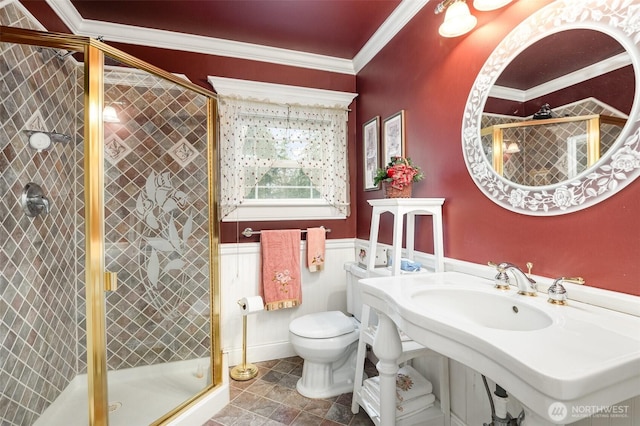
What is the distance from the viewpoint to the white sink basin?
977 mm

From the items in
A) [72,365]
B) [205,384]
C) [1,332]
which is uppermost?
[1,332]

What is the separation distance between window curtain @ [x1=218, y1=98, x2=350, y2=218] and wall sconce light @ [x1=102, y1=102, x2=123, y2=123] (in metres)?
0.76

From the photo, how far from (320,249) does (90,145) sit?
5.42 ft

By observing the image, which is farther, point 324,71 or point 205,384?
point 324,71

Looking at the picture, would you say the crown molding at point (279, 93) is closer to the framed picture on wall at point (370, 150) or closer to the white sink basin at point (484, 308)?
the framed picture on wall at point (370, 150)

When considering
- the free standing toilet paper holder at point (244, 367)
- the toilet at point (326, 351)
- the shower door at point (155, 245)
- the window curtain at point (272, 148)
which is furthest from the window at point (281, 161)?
the toilet at point (326, 351)

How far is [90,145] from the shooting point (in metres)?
1.33

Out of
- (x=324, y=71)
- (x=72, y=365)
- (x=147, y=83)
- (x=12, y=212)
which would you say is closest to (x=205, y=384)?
(x=72, y=365)

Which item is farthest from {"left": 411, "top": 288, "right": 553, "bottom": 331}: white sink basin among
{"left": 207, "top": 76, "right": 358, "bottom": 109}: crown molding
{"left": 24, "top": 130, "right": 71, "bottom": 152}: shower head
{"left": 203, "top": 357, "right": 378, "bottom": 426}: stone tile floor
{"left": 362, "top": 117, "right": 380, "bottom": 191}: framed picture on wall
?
{"left": 24, "top": 130, "right": 71, "bottom": 152}: shower head

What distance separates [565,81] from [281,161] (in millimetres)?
1842

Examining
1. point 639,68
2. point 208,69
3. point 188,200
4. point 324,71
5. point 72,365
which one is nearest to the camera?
point 639,68

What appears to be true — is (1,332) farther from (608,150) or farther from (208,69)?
(608,150)

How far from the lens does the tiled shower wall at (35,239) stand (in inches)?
55.7

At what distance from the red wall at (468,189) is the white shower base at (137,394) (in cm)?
161
